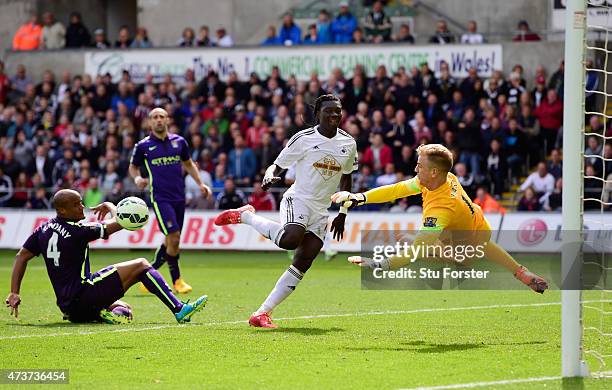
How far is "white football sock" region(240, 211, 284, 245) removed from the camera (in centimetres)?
1222

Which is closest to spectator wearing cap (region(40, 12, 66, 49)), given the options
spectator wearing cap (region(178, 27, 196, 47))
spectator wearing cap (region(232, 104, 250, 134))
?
spectator wearing cap (region(178, 27, 196, 47))

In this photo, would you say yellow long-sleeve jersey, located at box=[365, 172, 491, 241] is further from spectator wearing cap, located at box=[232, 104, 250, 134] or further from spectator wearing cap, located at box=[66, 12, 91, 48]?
spectator wearing cap, located at box=[66, 12, 91, 48]

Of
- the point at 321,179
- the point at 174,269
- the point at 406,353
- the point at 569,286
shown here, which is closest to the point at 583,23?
the point at 569,286

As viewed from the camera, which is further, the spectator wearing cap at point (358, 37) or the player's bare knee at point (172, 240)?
the spectator wearing cap at point (358, 37)

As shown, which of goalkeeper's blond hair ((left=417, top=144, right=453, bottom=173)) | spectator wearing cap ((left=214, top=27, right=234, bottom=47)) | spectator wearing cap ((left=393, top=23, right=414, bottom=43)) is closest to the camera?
goalkeeper's blond hair ((left=417, top=144, right=453, bottom=173))

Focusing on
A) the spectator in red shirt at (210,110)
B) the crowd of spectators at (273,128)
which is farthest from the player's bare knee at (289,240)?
the spectator in red shirt at (210,110)

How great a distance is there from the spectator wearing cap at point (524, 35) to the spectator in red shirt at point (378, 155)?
5407 millimetres

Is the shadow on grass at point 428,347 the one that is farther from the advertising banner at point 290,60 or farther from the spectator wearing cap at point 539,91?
the advertising banner at point 290,60

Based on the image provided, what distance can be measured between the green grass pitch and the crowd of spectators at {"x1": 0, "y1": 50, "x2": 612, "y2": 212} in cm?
958

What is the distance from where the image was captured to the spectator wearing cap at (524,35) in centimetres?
2898

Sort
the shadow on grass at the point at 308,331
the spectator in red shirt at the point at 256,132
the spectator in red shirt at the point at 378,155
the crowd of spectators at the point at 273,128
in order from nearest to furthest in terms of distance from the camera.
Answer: the shadow on grass at the point at 308,331 < the crowd of spectators at the point at 273,128 < the spectator in red shirt at the point at 378,155 < the spectator in red shirt at the point at 256,132

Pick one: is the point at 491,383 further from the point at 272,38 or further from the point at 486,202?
the point at 272,38

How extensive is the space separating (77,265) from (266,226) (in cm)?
207

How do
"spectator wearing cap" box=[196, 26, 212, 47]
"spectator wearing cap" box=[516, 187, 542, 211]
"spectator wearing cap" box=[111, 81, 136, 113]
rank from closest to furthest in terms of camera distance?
"spectator wearing cap" box=[516, 187, 542, 211]
"spectator wearing cap" box=[111, 81, 136, 113]
"spectator wearing cap" box=[196, 26, 212, 47]
